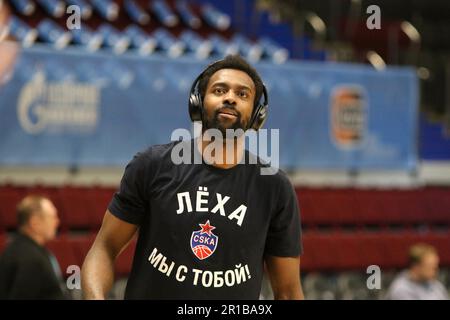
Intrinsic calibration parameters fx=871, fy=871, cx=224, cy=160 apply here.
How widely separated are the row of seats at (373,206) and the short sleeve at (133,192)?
6.10 meters

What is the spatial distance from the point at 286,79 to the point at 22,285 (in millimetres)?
6373

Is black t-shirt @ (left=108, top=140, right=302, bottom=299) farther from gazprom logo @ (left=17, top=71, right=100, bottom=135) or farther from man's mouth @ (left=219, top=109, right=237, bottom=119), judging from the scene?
gazprom logo @ (left=17, top=71, right=100, bottom=135)

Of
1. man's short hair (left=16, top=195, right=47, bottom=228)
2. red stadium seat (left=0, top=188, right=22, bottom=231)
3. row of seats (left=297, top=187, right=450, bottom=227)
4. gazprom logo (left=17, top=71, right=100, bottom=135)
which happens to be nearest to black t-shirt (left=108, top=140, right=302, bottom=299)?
man's short hair (left=16, top=195, right=47, bottom=228)

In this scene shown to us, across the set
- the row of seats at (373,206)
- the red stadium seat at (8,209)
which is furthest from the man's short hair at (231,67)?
the row of seats at (373,206)

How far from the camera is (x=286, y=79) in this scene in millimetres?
9984

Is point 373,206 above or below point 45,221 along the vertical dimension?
below

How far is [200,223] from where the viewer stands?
2453 mm

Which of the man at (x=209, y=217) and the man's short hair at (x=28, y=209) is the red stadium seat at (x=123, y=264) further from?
the man at (x=209, y=217)

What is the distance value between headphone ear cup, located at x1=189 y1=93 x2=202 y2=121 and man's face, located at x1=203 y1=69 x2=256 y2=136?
33mm

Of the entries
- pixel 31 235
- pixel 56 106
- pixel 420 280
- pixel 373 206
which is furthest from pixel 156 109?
pixel 31 235

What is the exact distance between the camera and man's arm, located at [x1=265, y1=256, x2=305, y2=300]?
2.57 metres

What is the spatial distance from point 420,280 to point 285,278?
13.6ft

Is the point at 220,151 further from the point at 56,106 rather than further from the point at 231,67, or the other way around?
the point at 56,106
